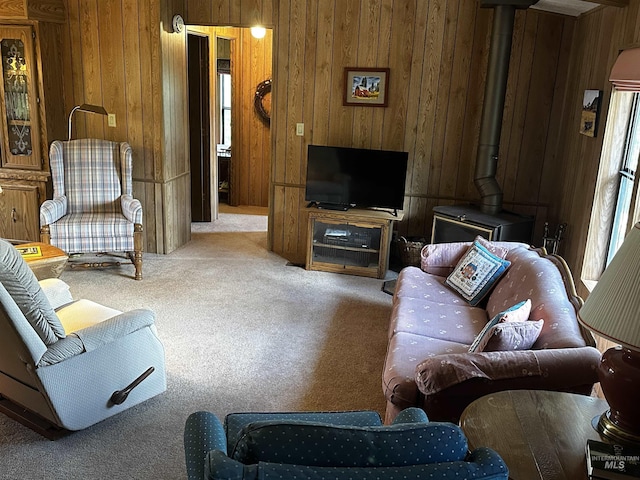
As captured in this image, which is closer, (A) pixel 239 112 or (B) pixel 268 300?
(B) pixel 268 300

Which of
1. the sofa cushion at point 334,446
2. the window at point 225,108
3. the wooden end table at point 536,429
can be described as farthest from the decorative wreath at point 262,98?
the sofa cushion at point 334,446

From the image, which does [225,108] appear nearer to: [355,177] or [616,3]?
[355,177]

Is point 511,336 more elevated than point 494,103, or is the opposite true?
point 494,103

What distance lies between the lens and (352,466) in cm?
124

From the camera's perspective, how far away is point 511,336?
7.79ft

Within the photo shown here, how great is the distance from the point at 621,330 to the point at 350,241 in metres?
3.63

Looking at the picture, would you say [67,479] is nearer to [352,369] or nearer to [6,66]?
[352,369]

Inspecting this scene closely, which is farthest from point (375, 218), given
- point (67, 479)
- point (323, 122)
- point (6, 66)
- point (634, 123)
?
point (6, 66)

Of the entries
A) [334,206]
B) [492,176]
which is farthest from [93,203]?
[492,176]

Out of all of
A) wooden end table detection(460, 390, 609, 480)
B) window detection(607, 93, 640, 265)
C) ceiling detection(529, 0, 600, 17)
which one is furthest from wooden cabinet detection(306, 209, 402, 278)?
wooden end table detection(460, 390, 609, 480)

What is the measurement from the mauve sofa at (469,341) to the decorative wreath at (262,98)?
3.90 m

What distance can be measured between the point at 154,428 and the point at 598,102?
10.9ft

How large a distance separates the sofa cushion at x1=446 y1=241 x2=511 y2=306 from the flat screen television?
134 cm

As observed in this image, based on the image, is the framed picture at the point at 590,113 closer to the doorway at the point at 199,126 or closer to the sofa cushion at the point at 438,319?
the sofa cushion at the point at 438,319
